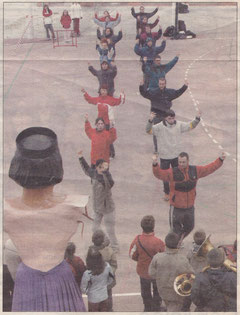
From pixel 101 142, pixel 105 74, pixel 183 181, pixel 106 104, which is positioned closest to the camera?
pixel 183 181

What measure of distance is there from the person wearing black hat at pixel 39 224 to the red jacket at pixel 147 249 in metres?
1.44

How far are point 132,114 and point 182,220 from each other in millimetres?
4517

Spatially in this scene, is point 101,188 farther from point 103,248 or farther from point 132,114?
point 132,114

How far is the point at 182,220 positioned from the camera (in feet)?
22.1

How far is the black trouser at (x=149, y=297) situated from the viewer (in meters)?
5.75

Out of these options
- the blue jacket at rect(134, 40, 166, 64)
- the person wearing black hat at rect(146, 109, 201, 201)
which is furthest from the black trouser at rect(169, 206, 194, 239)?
the blue jacket at rect(134, 40, 166, 64)

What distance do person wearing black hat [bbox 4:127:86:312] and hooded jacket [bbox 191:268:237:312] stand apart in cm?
118

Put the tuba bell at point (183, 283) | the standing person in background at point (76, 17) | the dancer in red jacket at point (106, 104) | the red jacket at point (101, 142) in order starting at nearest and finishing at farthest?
the tuba bell at point (183, 283) < the red jacket at point (101, 142) < the dancer in red jacket at point (106, 104) < the standing person in background at point (76, 17)

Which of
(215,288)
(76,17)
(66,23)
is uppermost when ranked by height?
(76,17)

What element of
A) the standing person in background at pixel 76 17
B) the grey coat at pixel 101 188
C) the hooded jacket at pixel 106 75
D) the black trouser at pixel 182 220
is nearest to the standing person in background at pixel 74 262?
the grey coat at pixel 101 188

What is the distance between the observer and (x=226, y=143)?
31.8 ft

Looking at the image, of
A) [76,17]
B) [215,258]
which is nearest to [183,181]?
[215,258]

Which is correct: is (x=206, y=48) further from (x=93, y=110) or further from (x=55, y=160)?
(x=55, y=160)

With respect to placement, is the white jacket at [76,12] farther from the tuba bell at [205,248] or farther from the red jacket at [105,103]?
the tuba bell at [205,248]
